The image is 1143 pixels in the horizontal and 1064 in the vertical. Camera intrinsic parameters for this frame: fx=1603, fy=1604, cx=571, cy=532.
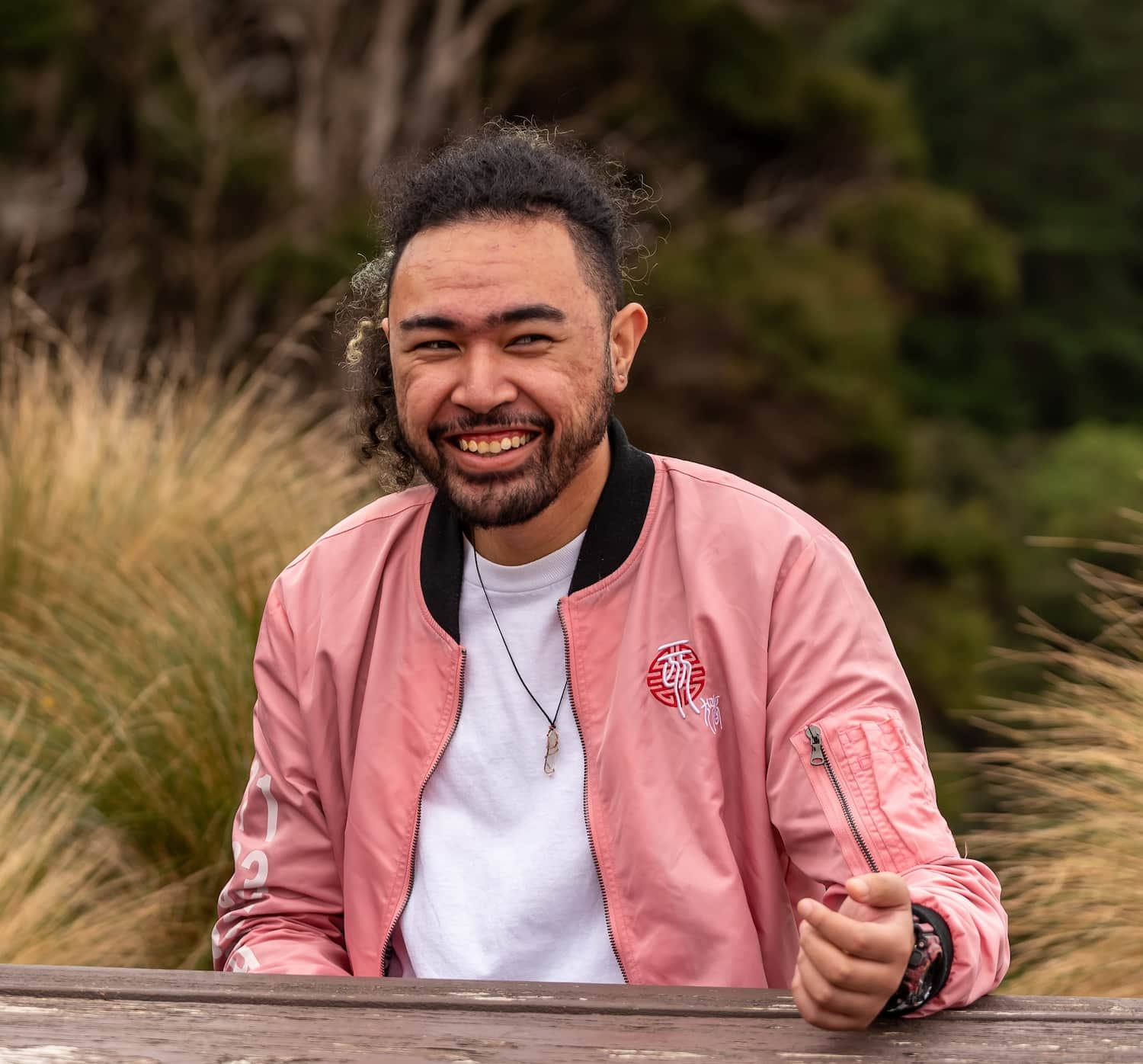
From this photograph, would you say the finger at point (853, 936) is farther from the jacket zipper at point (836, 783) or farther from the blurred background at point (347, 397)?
the blurred background at point (347, 397)

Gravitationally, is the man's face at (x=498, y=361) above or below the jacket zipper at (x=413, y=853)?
above

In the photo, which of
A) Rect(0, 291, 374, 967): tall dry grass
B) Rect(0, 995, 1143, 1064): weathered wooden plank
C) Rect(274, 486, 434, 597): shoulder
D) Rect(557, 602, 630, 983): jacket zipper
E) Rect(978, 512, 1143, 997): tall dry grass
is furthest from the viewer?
Rect(0, 291, 374, 967): tall dry grass

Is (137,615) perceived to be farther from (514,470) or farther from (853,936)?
(853,936)

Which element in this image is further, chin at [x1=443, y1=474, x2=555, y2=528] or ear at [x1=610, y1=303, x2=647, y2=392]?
ear at [x1=610, y1=303, x2=647, y2=392]

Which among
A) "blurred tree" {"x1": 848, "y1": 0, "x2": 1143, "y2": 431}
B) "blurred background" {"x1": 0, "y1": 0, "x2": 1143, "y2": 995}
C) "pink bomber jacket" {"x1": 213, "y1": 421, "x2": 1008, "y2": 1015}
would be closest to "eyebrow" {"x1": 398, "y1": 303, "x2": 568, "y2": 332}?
"pink bomber jacket" {"x1": 213, "y1": 421, "x2": 1008, "y2": 1015}

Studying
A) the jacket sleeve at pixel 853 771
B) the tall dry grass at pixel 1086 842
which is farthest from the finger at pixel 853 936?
the tall dry grass at pixel 1086 842

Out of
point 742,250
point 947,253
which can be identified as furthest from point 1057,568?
point 742,250

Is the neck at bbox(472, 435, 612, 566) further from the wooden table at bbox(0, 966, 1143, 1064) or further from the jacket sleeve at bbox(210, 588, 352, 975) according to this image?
the wooden table at bbox(0, 966, 1143, 1064)

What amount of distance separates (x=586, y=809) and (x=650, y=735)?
0.39 feet

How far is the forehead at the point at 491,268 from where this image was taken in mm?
2002

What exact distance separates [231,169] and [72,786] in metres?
9.57

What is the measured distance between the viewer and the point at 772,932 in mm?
1949

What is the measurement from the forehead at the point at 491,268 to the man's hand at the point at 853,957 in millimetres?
870

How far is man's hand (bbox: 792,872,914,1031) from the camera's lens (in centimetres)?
146
